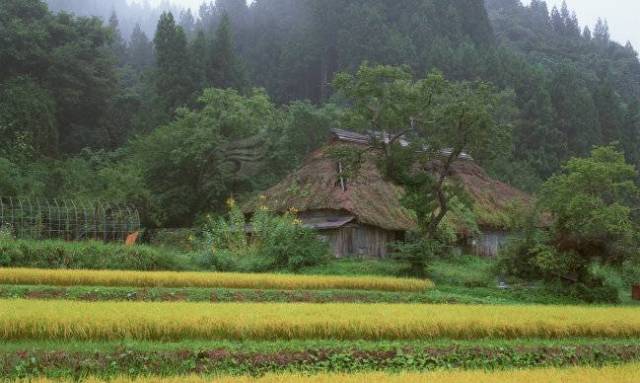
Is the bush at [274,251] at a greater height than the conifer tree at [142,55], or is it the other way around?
the conifer tree at [142,55]

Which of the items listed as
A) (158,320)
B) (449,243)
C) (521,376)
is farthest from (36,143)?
(521,376)

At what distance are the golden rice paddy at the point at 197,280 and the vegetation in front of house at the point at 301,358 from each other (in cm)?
837

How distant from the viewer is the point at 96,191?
33344mm

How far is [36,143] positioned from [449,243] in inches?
1070

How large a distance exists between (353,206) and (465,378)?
2078cm

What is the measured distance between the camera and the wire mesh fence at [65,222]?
23703mm

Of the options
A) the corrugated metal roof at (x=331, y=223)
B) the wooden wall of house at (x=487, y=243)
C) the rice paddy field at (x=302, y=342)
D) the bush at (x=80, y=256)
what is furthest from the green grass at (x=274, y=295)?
the wooden wall of house at (x=487, y=243)

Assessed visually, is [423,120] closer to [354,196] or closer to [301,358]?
[354,196]

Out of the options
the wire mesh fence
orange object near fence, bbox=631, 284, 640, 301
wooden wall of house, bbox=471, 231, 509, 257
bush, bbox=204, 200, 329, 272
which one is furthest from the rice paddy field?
wooden wall of house, bbox=471, 231, 509, 257

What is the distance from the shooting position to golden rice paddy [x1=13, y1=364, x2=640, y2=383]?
6.72 m

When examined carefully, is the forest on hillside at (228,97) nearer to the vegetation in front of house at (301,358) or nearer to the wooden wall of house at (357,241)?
the wooden wall of house at (357,241)

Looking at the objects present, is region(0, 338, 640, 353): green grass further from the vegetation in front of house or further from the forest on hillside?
the forest on hillside

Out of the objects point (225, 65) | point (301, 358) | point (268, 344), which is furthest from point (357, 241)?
point (225, 65)

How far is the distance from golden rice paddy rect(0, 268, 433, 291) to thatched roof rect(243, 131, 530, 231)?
7954 millimetres
